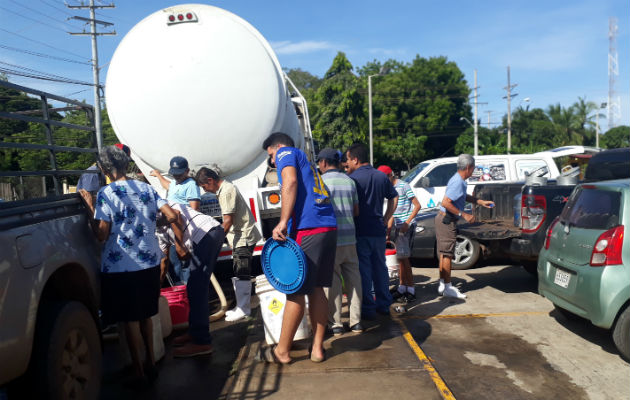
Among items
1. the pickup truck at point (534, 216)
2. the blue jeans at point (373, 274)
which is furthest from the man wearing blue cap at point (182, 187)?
the pickup truck at point (534, 216)

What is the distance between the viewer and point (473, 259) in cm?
754

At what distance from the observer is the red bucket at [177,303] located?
4891 mm

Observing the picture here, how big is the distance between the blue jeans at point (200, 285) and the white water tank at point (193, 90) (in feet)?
5.92

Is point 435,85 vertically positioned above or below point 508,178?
above

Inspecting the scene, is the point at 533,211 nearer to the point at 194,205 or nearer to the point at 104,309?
the point at 194,205

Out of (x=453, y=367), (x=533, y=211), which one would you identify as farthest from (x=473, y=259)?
(x=453, y=367)

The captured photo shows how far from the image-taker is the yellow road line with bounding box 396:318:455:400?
3377mm

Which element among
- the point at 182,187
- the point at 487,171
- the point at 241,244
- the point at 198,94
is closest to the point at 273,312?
the point at 241,244

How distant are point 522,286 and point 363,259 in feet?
9.23

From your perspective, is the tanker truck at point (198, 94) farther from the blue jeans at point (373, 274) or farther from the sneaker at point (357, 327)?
the sneaker at point (357, 327)

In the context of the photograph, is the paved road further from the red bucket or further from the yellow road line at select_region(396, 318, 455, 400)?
the red bucket

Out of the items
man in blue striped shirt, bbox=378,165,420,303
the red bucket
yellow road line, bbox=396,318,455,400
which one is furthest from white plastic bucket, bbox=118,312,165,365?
man in blue striped shirt, bbox=378,165,420,303

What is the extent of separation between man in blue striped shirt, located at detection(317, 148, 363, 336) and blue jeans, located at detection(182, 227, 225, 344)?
115 cm

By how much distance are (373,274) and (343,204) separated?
1.04m
